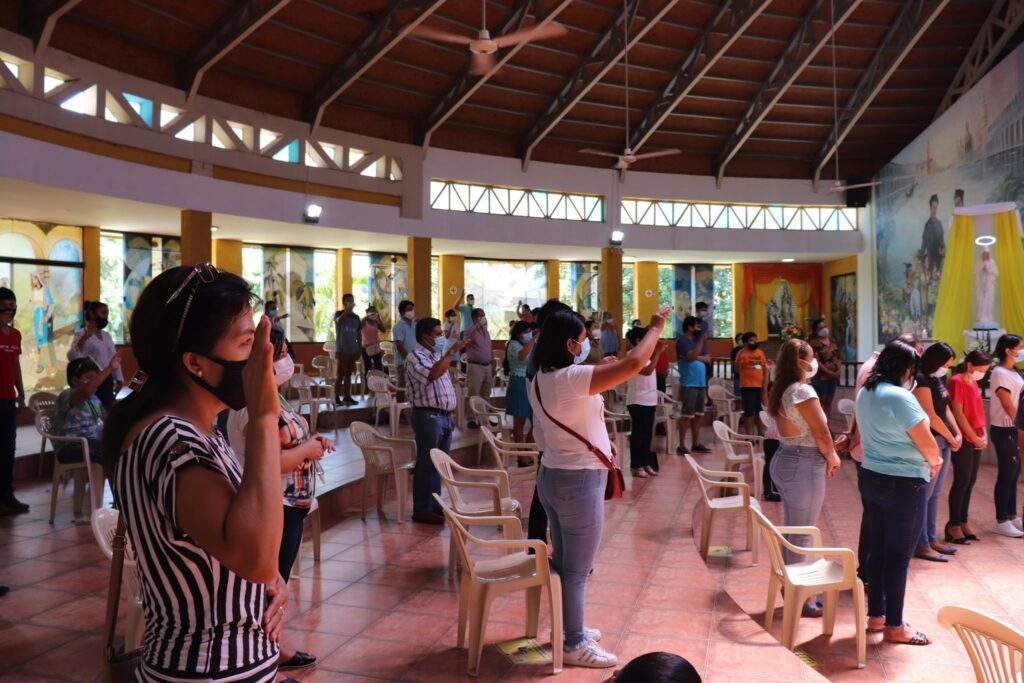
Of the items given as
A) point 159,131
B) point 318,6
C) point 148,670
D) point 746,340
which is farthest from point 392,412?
point 148,670

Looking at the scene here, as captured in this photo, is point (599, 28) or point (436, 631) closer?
point (436, 631)

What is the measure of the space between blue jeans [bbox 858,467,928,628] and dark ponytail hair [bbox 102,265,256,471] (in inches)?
148

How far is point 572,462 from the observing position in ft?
11.5

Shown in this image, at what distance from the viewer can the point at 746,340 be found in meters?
9.69

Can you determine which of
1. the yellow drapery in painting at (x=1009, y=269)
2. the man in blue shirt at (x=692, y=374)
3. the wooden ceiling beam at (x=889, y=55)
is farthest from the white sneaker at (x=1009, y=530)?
the wooden ceiling beam at (x=889, y=55)

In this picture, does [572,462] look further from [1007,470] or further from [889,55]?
[889,55]

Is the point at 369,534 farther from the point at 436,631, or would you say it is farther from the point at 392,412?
the point at 392,412

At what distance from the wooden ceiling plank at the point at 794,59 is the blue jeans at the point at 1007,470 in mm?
9052

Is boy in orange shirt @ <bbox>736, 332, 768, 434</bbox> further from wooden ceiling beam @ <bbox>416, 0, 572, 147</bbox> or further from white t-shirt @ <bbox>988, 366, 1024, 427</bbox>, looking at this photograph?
wooden ceiling beam @ <bbox>416, 0, 572, 147</bbox>

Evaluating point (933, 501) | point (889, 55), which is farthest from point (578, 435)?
point (889, 55)

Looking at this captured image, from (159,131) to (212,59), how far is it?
3.98ft

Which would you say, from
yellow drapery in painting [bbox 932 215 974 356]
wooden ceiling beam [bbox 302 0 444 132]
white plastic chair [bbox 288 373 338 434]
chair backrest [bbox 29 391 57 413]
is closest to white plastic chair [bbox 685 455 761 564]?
Result: white plastic chair [bbox 288 373 338 434]

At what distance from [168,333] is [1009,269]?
1526cm

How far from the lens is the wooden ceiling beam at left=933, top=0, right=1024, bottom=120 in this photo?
14.1 metres
